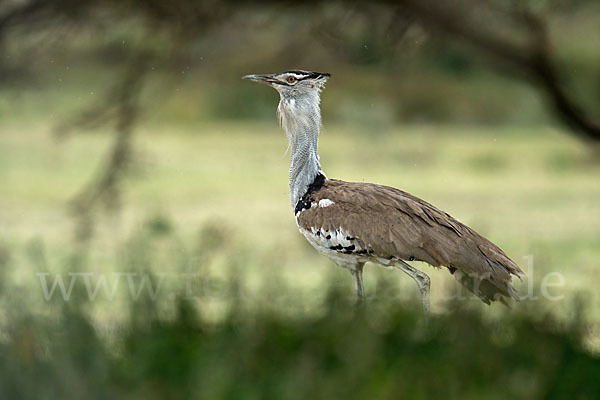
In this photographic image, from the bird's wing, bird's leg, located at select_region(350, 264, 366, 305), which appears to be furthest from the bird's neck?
bird's leg, located at select_region(350, 264, 366, 305)

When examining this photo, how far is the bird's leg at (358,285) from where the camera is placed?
6.13 ft

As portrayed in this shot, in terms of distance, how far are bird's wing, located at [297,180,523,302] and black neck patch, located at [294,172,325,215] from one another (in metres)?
0.02

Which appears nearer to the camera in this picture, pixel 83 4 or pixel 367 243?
pixel 367 243

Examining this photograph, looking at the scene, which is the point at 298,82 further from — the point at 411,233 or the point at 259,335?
the point at 259,335

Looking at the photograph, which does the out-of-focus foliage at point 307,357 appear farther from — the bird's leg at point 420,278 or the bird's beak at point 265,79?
the bird's beak at point 265,79

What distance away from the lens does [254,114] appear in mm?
5199

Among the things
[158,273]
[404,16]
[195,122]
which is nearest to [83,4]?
[404,16]

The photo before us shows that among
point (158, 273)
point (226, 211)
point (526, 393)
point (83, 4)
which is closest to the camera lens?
point (526, 393)

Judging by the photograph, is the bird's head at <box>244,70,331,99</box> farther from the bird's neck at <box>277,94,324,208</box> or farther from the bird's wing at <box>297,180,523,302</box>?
the bird's wing at <box>297,180,523,302</box>

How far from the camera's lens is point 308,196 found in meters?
1.93

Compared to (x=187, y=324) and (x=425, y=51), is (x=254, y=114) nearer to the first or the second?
(x=425, y=51)

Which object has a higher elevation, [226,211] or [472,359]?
[472,359]

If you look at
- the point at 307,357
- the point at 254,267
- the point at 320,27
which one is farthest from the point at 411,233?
the point at 320,27

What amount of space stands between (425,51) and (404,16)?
923 mm
